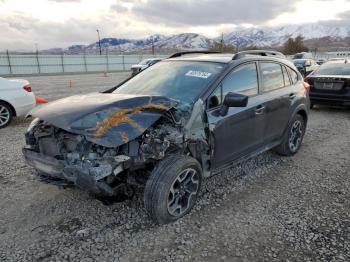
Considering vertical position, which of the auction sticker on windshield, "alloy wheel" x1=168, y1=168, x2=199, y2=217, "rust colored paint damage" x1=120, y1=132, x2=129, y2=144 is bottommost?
"alloy wheel" x1=168, y1=168, x2=199, y2=217

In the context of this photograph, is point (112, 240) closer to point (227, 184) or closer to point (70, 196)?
point (70, 196)

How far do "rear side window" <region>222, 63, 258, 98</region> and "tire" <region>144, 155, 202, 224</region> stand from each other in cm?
103

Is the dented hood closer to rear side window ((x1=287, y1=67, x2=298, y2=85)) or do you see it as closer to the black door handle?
the black door handle

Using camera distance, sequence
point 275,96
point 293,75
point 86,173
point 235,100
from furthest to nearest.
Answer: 1. point 293,75
2. point 275,96
3. point 235,100
4. point 86,173

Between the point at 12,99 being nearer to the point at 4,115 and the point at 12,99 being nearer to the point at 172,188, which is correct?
the point at 4,115

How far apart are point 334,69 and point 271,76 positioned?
6147mm

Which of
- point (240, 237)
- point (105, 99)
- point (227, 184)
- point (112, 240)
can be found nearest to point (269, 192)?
point (227, 184)

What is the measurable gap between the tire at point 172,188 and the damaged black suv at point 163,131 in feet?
0.03

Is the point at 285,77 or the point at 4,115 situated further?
the point at 4,115

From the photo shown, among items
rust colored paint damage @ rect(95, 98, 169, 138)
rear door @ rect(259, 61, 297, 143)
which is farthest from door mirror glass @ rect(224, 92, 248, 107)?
rear door @ rect(259, 61, 297, 143)

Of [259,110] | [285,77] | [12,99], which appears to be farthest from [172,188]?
[12,99]

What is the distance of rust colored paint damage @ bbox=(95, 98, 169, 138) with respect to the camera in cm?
296

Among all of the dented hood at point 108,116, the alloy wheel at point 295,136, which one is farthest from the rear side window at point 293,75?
the dented hood at point 108,116

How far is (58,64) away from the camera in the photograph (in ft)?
119
